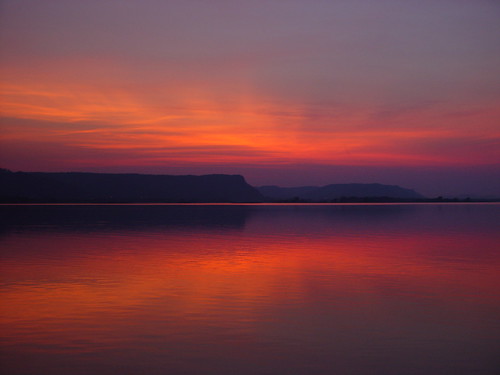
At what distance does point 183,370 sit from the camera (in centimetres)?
1037

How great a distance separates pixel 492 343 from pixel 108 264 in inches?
667

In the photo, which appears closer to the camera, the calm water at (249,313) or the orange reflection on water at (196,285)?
the calm water at (249,313)

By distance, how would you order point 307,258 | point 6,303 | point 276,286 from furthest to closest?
point 307,258 → point 276,286 → point 6,303

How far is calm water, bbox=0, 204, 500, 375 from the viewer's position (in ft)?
35.8

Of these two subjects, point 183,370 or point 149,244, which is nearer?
point 183,370

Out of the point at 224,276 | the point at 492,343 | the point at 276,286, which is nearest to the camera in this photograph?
the point at 492,343

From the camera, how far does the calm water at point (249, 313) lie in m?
10.9

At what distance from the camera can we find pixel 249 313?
1500 centimetres

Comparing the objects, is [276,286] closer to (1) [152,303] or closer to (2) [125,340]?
(1) [152,303]

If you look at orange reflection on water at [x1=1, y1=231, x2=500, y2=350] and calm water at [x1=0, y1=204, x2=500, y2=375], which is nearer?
calm water at [x1=0, y1=204, x2=500, y2=375]

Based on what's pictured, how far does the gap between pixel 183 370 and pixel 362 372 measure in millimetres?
3369

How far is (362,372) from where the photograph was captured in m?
10.3

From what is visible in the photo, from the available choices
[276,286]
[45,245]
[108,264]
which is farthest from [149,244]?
[276,286]

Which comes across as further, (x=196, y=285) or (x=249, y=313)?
(x=196, y=285)
